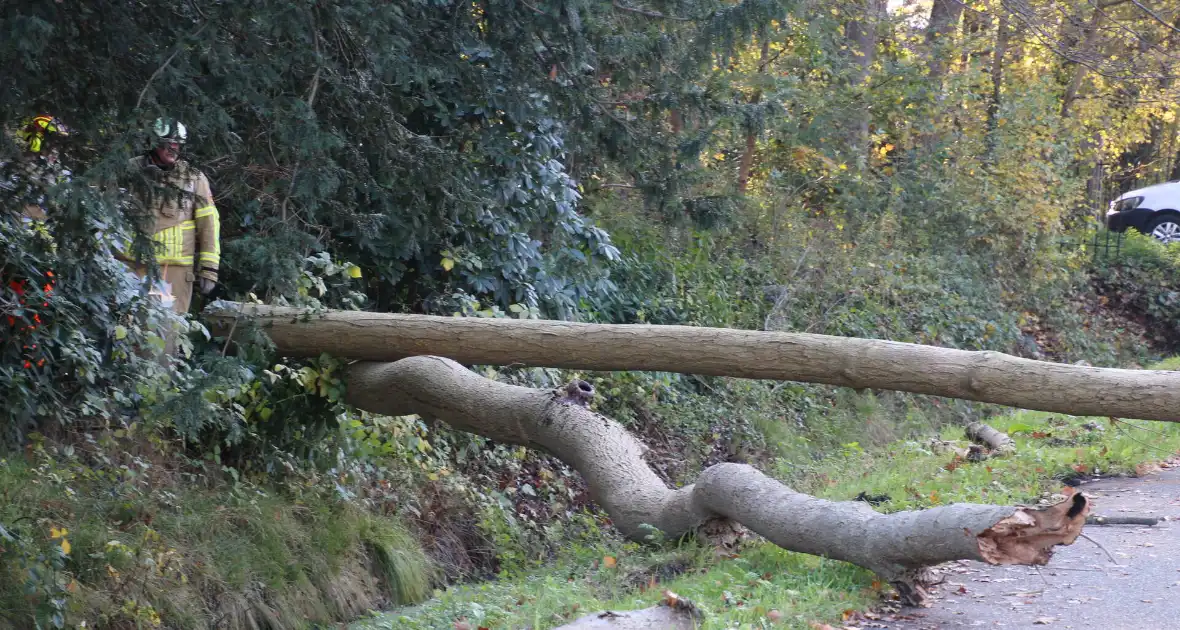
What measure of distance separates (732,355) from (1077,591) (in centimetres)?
226

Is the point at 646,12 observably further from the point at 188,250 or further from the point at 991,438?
the point at 991,438

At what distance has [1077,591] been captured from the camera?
6219 mm

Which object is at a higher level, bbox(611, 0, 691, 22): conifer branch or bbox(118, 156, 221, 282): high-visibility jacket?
bbox(611, 0, 691, 22): conifer branch

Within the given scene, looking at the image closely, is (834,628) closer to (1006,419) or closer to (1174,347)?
(1006,419)

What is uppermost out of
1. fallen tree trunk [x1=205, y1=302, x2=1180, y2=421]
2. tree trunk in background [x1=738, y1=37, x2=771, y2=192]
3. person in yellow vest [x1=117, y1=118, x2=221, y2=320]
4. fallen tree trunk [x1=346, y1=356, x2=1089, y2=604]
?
tree trunk in background [x1=738, y1=37, x2=771, y2=192]

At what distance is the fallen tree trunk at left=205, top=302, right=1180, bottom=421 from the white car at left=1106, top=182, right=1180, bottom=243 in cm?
2065

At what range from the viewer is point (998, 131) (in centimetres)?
1947

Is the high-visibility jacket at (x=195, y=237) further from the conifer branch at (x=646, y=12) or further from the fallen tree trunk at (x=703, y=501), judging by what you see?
the conifer branch at (x=646, y=12)

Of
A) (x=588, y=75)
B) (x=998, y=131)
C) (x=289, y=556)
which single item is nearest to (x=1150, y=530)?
(x=588, y=75)

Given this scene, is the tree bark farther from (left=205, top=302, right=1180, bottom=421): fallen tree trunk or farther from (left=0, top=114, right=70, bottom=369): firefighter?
(left=0, top=114, right=70, bottom=369): firefighter

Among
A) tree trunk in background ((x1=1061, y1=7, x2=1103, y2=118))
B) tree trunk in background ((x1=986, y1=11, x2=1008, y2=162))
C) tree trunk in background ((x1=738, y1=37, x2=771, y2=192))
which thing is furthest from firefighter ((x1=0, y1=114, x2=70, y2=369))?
tree trunk in background ((x1=1061, y1=7, x2=1103, y2=118))

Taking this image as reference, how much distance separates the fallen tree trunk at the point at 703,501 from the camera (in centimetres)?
532

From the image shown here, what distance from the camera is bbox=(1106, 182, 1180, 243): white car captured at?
24.3 metres

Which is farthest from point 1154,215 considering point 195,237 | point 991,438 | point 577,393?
point 195,237
